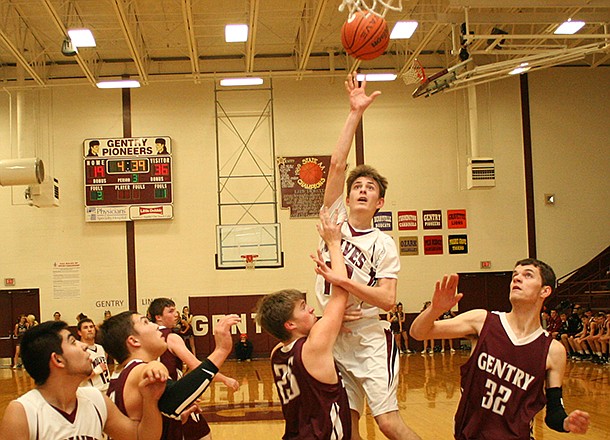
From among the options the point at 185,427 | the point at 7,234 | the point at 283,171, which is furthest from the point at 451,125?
the point at 185,427

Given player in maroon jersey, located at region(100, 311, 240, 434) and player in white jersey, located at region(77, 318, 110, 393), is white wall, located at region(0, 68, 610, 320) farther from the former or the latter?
player in maroon jersey, located at region(100, 311, 240, 434)

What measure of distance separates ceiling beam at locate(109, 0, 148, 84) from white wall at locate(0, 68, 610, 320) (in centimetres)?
187

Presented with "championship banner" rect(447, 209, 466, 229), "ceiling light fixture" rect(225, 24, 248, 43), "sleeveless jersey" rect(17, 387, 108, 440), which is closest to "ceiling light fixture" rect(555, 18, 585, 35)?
"championship banner" rect(447, 209, 466, 229)

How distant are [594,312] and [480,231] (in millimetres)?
3935

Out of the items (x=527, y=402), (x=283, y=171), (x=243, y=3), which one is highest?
(x=243, y=3)

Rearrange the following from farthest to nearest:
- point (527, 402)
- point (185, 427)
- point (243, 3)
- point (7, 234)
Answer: point (7, 234), point (243, 3), point (185, 427), point (527, 402)

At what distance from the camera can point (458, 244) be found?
800 inches

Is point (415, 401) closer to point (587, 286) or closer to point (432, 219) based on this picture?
point (432, 219)

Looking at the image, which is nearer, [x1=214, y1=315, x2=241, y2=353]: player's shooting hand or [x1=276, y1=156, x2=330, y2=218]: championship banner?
[x1=214, y1=315, x2=241, y2=353]: player's shooting hand

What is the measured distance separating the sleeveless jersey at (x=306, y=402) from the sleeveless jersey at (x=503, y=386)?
678 mm

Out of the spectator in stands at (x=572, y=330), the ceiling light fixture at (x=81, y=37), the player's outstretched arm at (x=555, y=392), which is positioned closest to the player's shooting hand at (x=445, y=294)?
the player's outstretched arm at (x=555, y=392)

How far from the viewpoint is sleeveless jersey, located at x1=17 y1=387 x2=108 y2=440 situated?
3.14 meters

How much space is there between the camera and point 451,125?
67.3ft

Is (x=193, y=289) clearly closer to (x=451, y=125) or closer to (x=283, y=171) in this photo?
(x=283, y=171)
